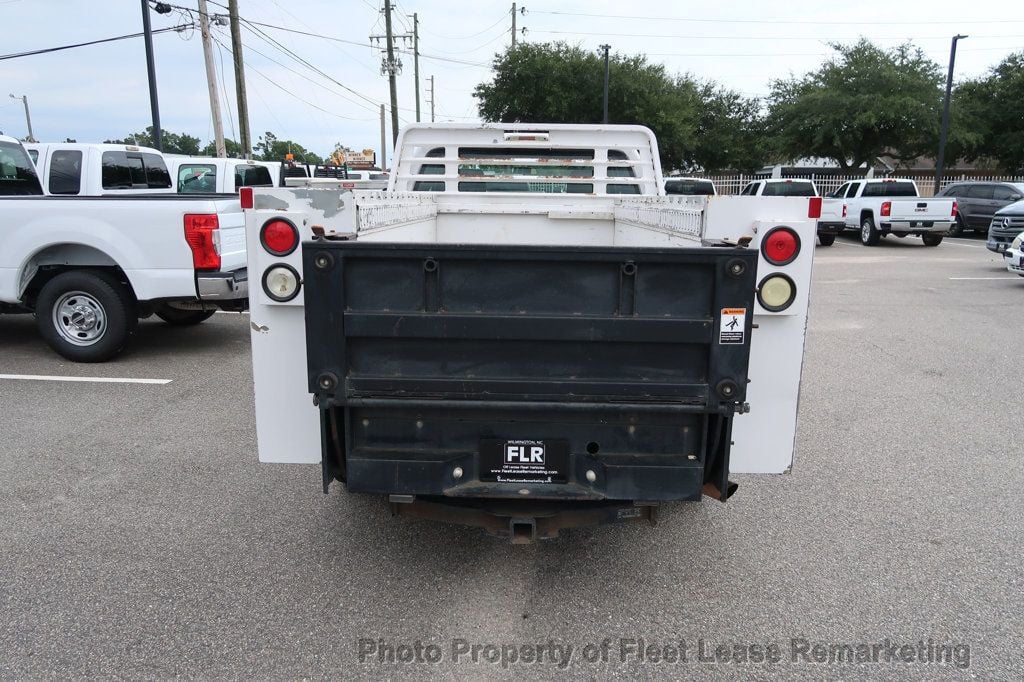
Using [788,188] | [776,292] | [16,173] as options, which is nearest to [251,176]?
[16,173]

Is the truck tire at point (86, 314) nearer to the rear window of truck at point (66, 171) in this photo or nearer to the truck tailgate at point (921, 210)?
the rear window of truck at point (66, 171)

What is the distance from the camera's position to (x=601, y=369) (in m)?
2.93

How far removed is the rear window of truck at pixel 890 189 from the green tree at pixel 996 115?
18.7 m

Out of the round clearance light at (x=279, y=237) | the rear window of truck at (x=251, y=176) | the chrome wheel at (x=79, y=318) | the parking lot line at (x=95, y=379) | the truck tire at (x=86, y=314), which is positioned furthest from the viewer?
the rear window of truck at (x=251, y=176)

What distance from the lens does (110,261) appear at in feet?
24.6

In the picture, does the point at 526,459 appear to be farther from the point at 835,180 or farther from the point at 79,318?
the point at 835,180

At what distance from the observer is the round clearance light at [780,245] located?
10.1ft

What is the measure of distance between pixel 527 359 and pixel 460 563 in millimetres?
1381

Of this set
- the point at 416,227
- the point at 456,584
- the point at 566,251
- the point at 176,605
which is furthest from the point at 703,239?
the point at 176,605

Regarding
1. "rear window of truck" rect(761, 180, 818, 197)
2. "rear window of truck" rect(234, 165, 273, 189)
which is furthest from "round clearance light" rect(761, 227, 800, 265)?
"rear window of truck" rect(761, 180, 818, 197)

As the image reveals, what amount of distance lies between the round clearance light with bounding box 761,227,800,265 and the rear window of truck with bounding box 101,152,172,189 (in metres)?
9.13

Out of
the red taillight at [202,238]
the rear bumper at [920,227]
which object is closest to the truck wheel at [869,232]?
the rear bumper at [920,227]

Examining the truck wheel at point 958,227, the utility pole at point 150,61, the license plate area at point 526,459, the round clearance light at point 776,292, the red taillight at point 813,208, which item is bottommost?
the truck wheel at point 958,227

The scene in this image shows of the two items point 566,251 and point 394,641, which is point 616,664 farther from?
point 566,251
